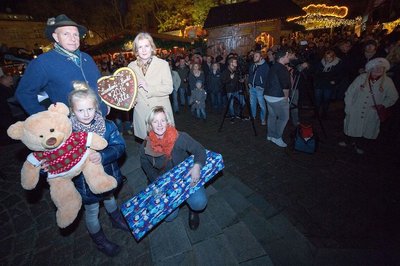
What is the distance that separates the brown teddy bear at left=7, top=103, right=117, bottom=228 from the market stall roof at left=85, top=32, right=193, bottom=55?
A: 1743cm

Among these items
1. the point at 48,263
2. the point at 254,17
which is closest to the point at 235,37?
the point at 254,17

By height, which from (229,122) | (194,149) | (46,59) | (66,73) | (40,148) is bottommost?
(229,122)

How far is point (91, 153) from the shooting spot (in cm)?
218

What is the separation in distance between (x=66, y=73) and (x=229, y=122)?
220 inches

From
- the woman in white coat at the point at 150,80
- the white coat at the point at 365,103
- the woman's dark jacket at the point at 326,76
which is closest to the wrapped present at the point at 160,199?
the woman in white coat at the point at 150,80

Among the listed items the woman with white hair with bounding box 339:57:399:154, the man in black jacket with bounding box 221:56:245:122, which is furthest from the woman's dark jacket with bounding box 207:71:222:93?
the woman with white hair with bounding box 339:57:399:154

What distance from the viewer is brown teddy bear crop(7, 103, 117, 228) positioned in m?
1.86

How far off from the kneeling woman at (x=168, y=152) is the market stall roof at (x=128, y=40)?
55.2ft

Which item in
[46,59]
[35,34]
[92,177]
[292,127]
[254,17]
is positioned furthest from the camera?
[35,34]

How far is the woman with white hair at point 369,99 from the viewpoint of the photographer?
4.50 metres

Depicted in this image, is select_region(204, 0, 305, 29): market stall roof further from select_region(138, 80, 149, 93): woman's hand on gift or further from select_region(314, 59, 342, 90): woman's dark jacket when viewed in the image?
select_region(138, 80, 149, 93): woman's hand on gift

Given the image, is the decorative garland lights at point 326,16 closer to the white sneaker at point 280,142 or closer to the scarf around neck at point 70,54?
the white sneaker at point 280,142

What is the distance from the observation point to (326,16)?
17.9m

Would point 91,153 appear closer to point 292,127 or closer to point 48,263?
point 48,263
